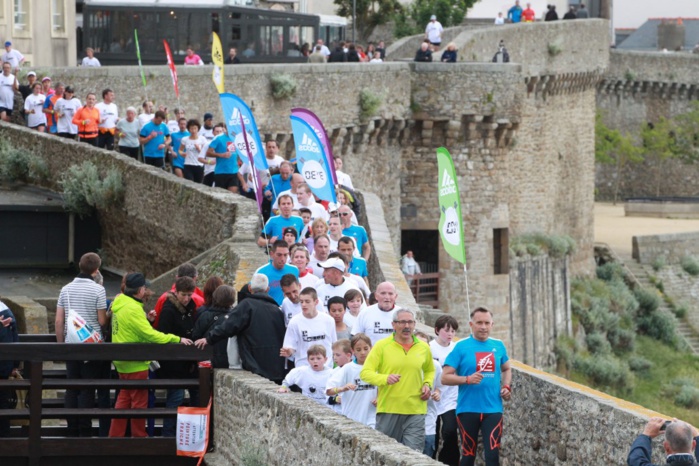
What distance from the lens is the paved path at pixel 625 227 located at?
5341 centimetres

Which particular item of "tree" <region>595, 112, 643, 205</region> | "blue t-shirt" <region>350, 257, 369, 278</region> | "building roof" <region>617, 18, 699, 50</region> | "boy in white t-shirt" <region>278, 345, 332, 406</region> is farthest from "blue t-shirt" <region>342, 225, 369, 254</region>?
"building roof" <region>617, 18, 699, 50</region>

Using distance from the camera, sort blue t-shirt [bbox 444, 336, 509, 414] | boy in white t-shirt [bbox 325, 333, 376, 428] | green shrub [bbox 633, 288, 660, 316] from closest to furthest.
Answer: boy in white t-shirt [bbox 325, 333, 376, 428]
blue t-shirt [bbox 444, 336, 509, 414]
green shrub [bbox 633, 288, 660, 316]

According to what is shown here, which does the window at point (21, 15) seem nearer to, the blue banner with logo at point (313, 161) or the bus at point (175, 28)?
the bus at point (175, 28)

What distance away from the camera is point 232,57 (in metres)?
Result: 33.2

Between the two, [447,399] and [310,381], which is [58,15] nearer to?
[447,399]

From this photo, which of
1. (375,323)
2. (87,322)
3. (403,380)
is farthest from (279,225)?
(403,380)

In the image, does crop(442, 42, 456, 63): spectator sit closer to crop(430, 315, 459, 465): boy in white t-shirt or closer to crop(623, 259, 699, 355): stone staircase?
crop(623, 259, 699, 355): stone staircase

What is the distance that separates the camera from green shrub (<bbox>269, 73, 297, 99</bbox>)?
101 ft

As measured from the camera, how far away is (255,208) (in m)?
17.4

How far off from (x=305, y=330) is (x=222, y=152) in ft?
31.0

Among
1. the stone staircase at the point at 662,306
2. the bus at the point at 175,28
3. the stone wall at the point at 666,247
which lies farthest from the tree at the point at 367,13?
the bus at the point at 175,28

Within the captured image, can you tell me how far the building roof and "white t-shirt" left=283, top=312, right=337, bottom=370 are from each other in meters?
67.4

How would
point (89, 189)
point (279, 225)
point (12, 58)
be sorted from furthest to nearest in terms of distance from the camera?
point (12, 58) → point (89, 189) → point (279, 225)

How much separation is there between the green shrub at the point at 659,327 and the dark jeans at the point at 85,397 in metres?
36.2
